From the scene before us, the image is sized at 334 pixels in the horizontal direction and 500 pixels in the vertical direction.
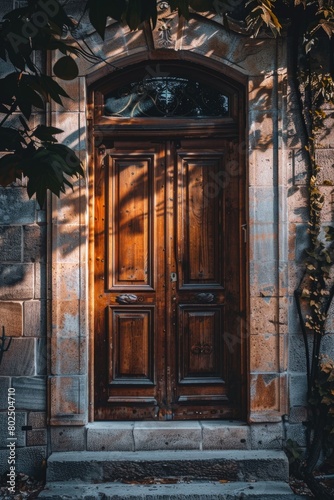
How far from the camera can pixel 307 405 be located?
500 centimetres

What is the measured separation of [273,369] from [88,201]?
6.64 feet

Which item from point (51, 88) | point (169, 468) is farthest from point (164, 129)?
point (169, 468)

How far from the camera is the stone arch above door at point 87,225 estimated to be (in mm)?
4961

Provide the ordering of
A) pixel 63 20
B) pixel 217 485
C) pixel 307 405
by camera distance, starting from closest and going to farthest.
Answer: pixel 63 20 < pixel 217 485 < pixel 307 405

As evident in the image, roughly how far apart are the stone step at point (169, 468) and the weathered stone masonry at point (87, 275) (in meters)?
0.18

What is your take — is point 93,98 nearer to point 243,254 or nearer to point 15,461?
point 243,254

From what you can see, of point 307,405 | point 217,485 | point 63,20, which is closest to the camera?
point 63,20

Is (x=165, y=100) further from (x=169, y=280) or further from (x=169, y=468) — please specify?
(x=169, y=468)

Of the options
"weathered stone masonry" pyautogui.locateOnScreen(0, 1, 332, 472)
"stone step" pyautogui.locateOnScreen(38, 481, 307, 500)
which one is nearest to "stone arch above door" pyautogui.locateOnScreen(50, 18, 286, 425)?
"weathered stone masonry" pyautogui.locateOnScreen(0, 1, 332, 472)

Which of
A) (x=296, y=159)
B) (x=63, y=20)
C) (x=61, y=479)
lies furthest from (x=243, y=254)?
(x=63, y=20)

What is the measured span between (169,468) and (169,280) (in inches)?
58.5

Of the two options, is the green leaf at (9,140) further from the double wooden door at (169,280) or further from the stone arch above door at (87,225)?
the double wooden door at (169,280)

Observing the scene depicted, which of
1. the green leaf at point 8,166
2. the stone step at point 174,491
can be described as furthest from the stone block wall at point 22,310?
the green leaf at point 8,166

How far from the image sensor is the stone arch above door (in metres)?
4.96
